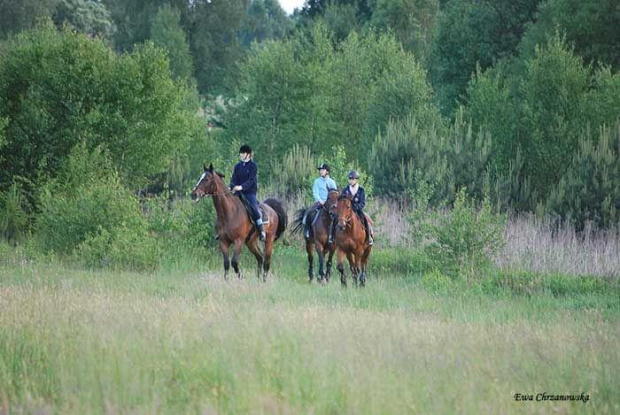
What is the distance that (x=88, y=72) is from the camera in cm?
3397

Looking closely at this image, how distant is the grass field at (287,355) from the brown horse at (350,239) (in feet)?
12.9

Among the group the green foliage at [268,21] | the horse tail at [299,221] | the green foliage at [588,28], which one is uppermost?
the green foliage at [268,21]

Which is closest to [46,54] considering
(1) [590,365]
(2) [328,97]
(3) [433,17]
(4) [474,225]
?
(2) [328,97]

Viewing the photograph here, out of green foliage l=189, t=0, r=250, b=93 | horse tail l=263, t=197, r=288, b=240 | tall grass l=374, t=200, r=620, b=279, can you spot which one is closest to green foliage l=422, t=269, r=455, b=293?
tall grass l=374, t=200, r=620, b=279

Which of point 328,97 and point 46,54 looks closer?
point 46,54

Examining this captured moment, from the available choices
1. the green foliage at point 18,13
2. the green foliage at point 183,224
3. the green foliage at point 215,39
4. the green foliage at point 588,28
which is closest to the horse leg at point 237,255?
the green foliage at point 183,224

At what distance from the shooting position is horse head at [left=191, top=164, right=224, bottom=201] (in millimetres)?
19231

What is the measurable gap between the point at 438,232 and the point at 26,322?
11.9 m

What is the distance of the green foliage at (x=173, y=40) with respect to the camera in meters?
64.9

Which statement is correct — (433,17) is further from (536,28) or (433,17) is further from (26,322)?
(26,322)

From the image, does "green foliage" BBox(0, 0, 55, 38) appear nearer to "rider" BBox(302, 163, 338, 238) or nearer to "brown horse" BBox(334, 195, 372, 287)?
"rider" BBox(302, 163, 338, 238)

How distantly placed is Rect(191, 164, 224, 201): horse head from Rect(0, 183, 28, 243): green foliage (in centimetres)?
1172

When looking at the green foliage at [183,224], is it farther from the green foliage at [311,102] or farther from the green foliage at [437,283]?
the green foliage at [311,102]

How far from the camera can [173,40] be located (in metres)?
65.2
